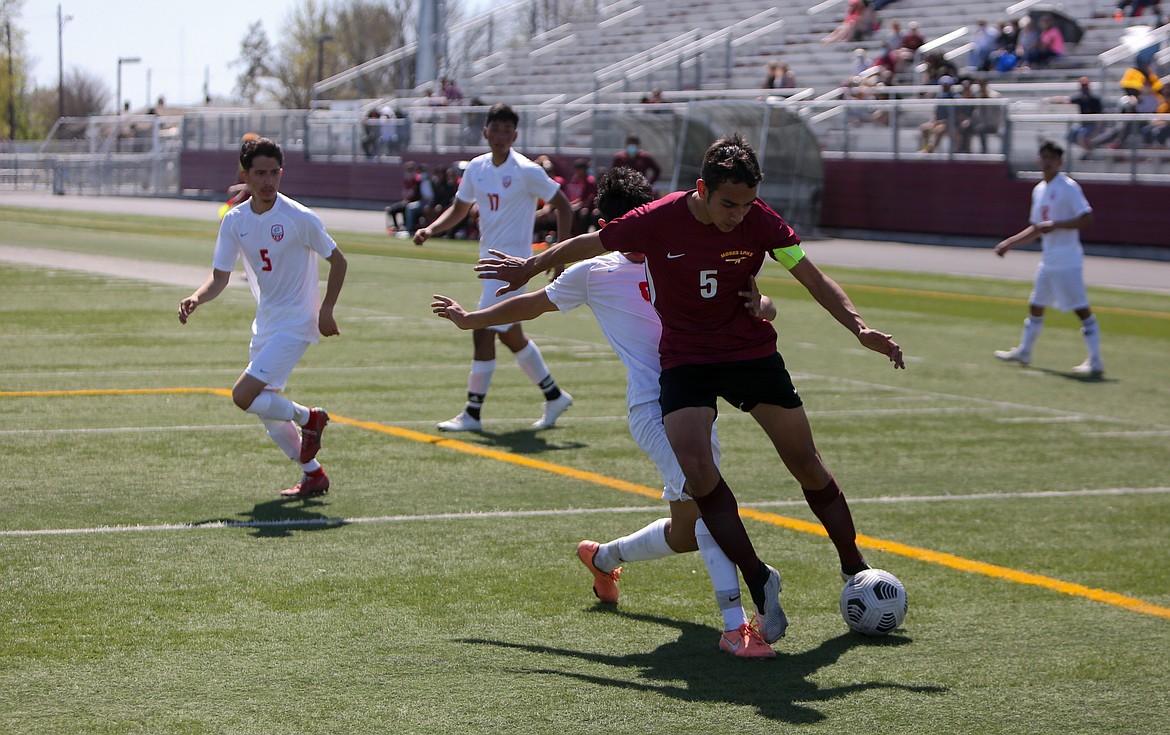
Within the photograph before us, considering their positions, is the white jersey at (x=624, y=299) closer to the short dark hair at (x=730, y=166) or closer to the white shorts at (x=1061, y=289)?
the short dark hair at (x=730, y=166)

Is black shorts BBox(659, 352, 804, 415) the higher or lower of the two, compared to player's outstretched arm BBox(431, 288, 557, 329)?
lower

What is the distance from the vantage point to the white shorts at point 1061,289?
49.6 feet

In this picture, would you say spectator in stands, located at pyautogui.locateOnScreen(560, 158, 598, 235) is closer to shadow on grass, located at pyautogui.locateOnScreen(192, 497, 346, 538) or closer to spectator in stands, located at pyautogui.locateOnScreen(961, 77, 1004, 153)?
spectator in stands, located at pyautogui.locateOnScreen(961, 77, 1004, 153)

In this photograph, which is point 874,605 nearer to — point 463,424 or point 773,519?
point 773,519

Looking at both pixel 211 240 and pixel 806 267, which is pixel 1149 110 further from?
pixel 806 267

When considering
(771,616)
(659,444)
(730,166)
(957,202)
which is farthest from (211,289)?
(957,202)

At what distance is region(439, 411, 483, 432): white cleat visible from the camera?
1112 cm

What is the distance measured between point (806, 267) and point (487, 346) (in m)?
5.57

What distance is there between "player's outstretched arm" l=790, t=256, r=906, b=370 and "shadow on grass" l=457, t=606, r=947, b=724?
123 cm

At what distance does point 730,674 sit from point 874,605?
806mm

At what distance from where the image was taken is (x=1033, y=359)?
15945mm

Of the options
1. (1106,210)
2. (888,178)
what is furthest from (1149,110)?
(888,178)

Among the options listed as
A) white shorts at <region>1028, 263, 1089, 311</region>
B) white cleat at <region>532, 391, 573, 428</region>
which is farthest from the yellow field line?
white shorts at <region>1028, 263, 1089, 311</region>

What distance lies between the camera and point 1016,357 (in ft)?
50.7
